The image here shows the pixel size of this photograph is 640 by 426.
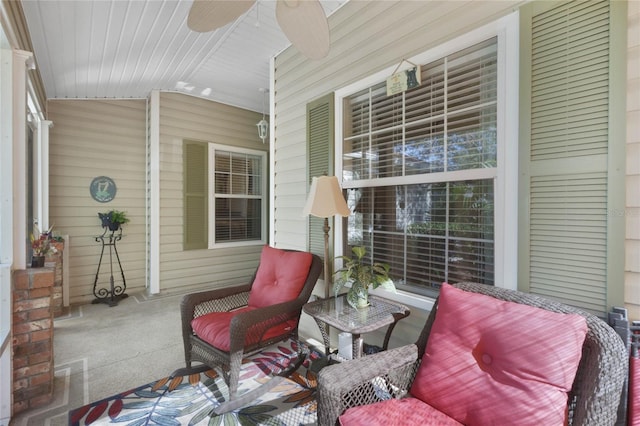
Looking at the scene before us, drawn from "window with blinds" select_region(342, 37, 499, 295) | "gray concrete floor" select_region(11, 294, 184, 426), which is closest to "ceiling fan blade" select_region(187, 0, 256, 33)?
"window with blinds" select_region(342, 37, 499, 295)

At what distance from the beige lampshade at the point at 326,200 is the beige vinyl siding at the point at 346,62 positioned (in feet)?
2.77

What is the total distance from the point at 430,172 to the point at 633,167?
3.20 ft

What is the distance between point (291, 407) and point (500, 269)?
1568 mm

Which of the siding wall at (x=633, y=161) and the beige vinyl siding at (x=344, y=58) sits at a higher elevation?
the beige vinyl siding at (x=344, y=58)

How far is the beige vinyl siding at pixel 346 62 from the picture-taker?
197 cm

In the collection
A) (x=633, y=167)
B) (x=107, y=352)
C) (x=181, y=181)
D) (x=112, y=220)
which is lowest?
(x=107, y=352)

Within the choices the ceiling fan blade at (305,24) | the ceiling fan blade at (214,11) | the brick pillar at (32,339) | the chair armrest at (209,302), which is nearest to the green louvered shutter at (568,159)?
the ceiling fan blade at (305,24)

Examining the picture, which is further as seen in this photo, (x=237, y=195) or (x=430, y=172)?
(x=237, y=195)

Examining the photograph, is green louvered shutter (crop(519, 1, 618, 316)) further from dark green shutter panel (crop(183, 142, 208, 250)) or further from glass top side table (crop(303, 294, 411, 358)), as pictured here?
dark green shutter panel (crop(183, 142, 208, 250))

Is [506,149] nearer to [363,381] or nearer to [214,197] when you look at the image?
[363,381]

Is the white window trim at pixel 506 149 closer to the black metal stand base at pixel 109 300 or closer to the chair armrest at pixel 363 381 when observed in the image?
the chair armrest at pixel 363 381

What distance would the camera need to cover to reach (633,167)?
4.30 ft

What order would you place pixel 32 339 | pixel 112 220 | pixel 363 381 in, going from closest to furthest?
pixel 363 381 → pixel 32 339 → pixel 112 220

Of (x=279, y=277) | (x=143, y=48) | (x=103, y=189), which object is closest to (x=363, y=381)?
(x=279, y=277)
